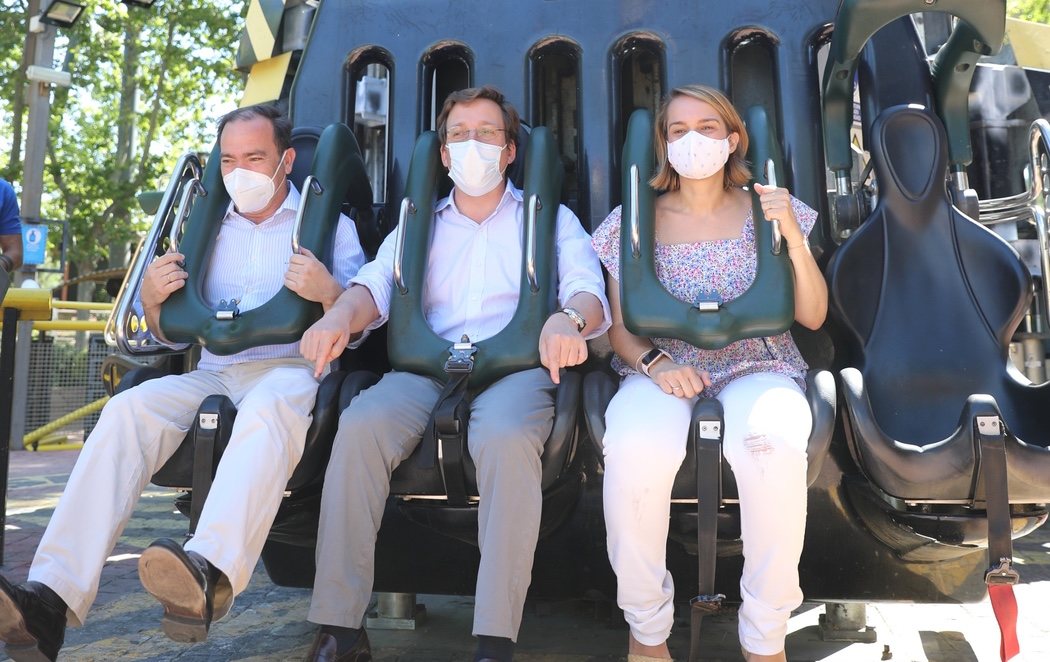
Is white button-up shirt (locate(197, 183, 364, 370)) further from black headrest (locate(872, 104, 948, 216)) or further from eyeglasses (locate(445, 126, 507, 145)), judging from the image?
black headrest (locate(872, 104, 948, 216))

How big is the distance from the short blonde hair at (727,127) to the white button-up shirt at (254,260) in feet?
3.15

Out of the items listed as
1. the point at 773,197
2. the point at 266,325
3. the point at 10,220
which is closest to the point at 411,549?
the point at 266,325

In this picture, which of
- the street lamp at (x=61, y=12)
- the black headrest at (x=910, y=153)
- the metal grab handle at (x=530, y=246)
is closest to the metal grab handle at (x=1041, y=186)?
the black headrest at (x=910, y=153)

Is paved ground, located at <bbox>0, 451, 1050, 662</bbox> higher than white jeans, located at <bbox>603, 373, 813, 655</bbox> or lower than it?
lower

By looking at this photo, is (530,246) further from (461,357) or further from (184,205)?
(184,205)

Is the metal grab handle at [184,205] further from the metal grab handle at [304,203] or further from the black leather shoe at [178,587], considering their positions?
the black leather shoe at [178,587]

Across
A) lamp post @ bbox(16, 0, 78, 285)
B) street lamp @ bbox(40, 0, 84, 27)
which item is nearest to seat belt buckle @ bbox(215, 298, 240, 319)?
lamp post @ bbox(16, 0, 78, 285)

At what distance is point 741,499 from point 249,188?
1745mm

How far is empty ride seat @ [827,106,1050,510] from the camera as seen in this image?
2621mm

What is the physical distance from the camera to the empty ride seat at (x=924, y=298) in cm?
262

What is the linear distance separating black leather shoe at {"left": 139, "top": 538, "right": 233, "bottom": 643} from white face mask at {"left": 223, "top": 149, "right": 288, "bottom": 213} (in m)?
1.20

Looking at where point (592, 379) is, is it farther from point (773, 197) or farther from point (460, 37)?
point (460, 37)

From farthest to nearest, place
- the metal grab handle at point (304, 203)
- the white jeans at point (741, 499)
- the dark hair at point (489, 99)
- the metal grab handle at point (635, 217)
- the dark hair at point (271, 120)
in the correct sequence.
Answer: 1. the dark hair at point (271, 120)
2. the dark hair at point (489, 99)
3. the metal grab handle at point (304, 203)
4. the metal grab handle at point (635, 217)
5. the white jeans at point (741, 499)

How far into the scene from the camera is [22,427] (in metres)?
8.90
